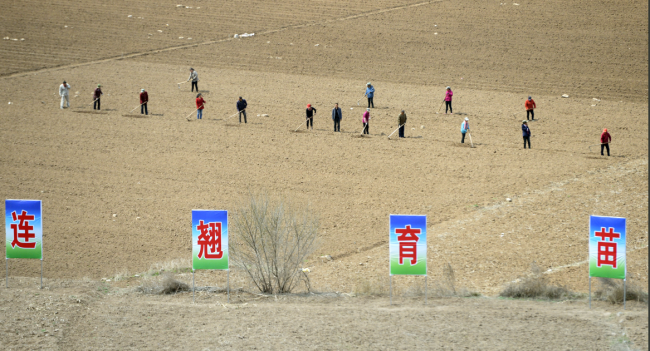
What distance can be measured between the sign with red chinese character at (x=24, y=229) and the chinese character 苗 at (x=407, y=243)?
7275mm

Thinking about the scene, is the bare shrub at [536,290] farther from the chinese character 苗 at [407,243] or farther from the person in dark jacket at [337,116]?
the person in dark jacket at [337,116]

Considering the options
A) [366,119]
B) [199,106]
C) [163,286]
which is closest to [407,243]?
[163,286]

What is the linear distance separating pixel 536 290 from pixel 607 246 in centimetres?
185

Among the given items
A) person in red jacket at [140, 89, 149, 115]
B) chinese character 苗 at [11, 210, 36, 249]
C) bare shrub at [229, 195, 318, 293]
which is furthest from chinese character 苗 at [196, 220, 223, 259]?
person in red jacket at [140, 89, 149, 115]

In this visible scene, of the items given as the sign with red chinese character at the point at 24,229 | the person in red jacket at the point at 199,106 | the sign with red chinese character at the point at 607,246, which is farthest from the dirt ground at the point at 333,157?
the sign with red chinese character at the point at 24,229

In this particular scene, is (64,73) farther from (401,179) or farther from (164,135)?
(401,179)

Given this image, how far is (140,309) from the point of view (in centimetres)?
1306

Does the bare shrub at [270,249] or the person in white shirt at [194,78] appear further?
the person in white shirt at [194,78]

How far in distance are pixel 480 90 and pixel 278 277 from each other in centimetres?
2515

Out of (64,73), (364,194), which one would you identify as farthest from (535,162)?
(64,73)

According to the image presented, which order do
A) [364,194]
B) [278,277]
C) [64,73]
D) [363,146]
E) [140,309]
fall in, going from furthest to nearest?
1. [64,73]
2. [363,146]
3. [364,194]
4. [278,277]
5. [140,309]

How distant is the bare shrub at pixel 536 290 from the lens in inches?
532

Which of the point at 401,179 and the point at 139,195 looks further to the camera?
the point at 401,179

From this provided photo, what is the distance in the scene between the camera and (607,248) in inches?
485
